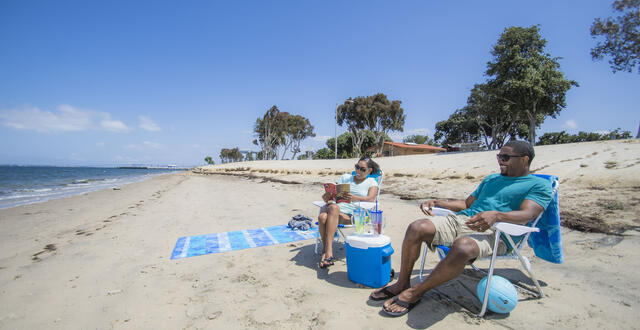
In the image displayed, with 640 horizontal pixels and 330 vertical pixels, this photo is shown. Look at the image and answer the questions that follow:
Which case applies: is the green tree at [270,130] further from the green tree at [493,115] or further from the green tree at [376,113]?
the green tree at [493,115]

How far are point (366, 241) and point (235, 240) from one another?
254 centimetres

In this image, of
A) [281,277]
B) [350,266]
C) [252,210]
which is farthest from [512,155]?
[252,210]

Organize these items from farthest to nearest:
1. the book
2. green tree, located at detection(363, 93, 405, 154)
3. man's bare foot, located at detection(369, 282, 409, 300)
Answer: green tree, located at detection(363, 93, 405, 154)
the book
man's bare foot, located at detection(369, 282, 409, 300)

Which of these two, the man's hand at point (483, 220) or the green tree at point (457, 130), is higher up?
the green tree at point (457, 130)

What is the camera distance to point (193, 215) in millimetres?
6410

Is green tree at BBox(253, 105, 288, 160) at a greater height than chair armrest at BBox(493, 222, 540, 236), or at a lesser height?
greater

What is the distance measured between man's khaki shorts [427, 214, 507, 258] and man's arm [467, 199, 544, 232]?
0.13m

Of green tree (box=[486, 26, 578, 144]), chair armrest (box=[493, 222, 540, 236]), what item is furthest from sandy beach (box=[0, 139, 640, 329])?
green tree (box=[486, 26, 578, 144])

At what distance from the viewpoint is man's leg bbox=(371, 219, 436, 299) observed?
7.73 feet

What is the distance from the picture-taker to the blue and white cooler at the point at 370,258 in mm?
2635

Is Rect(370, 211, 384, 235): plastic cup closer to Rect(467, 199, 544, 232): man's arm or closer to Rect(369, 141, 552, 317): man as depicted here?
Rect(369, 141, 552, 317): man

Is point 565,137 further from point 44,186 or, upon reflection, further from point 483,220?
→ point 44,186

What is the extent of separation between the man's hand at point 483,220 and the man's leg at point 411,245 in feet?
1.02

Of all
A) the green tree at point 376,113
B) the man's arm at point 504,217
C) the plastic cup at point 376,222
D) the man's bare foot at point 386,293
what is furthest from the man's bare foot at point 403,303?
the green tree at point 376,113
